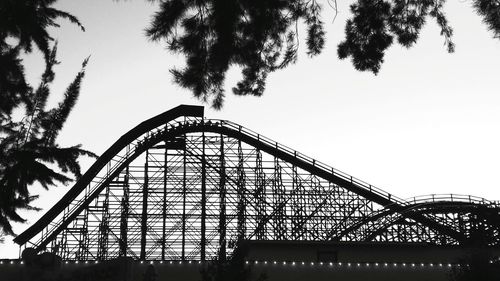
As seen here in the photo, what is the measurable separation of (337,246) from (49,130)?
17778 millimetres

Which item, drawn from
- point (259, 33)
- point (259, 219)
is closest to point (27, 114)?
point (259, 33)

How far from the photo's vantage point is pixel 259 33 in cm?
589

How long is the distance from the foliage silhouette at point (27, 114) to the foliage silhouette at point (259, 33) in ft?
2.97

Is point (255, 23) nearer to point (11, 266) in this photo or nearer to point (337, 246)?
point (11, 266)

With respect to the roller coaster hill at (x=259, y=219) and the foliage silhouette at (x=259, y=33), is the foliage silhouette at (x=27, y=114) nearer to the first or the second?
the foliage silhouette at (x=259, y=33)

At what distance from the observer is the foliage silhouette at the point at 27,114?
4.43 meters

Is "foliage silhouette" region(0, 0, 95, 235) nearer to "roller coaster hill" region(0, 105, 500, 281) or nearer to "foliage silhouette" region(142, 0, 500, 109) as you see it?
"foliage silhouette" region(142, 0, 500, 109)

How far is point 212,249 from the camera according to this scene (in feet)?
96.9

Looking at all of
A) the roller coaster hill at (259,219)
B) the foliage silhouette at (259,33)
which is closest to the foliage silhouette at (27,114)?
the foliage silhouette at (259,33)

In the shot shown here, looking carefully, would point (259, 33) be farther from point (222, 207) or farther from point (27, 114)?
point (222, 207)

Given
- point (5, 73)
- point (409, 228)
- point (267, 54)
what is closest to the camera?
point (5, 73)

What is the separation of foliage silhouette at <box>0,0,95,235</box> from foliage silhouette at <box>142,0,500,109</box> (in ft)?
2.97

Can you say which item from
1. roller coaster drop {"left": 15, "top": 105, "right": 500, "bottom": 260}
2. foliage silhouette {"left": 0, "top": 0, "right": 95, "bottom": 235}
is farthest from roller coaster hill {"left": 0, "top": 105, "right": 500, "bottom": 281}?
foliage silhouette {"left": 0, "top": 0, "right": 95, "bottom": 235}

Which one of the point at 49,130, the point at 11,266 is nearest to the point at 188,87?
the point at 49,130
